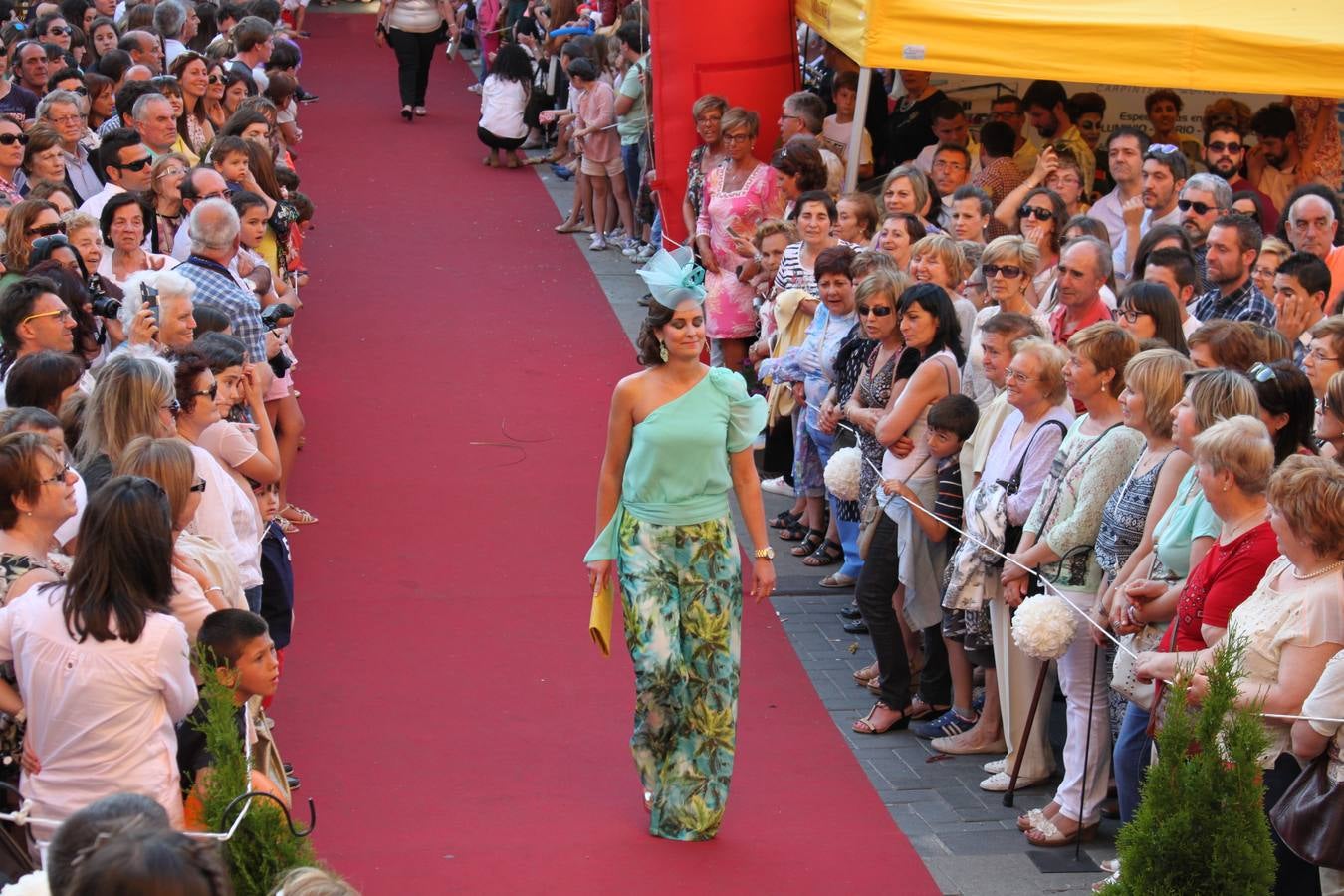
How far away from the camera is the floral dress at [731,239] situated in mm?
10141

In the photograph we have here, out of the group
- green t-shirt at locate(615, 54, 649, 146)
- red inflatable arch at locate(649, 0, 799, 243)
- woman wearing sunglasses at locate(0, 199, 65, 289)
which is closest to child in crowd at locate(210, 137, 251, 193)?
woman wearing sunglasses at locate(0, 199, 65, 289)

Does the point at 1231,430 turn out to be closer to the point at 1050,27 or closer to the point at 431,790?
the point at 431,790

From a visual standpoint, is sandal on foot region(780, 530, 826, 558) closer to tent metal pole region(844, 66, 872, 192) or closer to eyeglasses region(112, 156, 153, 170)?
tent metal pole region(844, 66, 872, 192)

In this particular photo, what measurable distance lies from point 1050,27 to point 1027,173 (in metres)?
1.45

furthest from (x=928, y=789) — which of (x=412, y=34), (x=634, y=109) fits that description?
(x=412, y=34)

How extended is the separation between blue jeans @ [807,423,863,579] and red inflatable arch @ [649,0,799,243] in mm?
3788

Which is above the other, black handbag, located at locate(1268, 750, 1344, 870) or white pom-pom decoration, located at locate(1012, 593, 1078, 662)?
black handbag, located at locate(1268, 750, 1344, 870)

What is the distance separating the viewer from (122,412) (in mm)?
5414

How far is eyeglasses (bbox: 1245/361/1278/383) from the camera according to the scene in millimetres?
5238

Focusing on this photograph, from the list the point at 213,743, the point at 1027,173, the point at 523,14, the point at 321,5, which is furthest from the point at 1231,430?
the point at 321,5

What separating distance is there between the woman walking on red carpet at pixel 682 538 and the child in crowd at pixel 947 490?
3.49ft

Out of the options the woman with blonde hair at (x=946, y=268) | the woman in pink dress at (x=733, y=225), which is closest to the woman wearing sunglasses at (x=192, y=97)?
the woman in pink dress at (x=733, y=225)

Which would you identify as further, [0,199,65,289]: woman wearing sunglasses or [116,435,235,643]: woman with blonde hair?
[0,199,65,289]: woman wearing sunglasses

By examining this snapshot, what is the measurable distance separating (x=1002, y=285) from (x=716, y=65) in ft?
16.4
